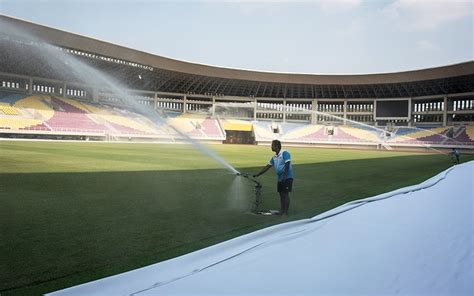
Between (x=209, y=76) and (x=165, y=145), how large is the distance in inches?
1049

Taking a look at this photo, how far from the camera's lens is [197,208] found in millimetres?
8258

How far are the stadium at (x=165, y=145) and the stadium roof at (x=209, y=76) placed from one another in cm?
22

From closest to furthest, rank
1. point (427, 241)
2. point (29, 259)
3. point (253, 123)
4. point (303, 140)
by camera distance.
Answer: point (29, 259), point (427, 241), point (303, 140), point (253, 123)

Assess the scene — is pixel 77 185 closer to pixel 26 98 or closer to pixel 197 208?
pixel 197 208

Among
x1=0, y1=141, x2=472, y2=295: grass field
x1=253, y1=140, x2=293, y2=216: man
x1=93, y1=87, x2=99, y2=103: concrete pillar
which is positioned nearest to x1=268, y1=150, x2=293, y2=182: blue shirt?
x1=253, y1=140, x2=293, y2=216: man

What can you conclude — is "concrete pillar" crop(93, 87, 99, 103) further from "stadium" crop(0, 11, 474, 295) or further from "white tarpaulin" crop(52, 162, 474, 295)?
"white tarpaulin" crop(52, 162, 474, 295)

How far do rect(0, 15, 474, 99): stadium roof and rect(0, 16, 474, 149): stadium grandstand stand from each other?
0.16 m

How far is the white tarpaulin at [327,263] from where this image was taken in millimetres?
3840

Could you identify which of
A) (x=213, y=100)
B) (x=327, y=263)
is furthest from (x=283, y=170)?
(x=213, y=100)

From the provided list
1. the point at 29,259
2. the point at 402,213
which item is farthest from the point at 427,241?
the point at 29,259

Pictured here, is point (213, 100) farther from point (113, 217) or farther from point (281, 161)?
point (113, 217)

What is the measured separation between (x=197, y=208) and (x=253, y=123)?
226ft

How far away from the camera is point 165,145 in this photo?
4481 cm

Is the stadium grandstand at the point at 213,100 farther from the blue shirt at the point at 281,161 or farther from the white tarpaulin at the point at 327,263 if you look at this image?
the white tarpaulin at the point at 327,263
